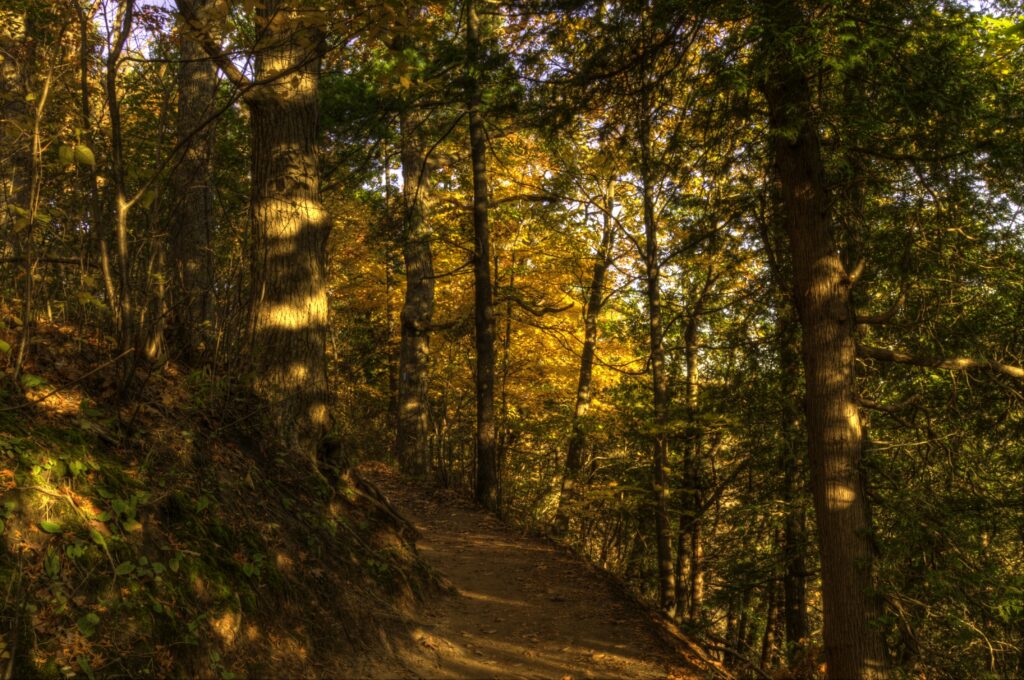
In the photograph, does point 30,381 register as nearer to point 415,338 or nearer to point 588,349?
point 415,338

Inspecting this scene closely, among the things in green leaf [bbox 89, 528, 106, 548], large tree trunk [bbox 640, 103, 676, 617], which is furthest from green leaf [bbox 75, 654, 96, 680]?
large tree trunk [bbox 640, 103, 676, 617]

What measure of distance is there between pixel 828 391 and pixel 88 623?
242 inches

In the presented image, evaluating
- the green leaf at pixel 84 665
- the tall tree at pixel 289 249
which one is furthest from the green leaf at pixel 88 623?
the tall tree at pixel 289 249

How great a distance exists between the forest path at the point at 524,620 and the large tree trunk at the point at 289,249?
229 cm

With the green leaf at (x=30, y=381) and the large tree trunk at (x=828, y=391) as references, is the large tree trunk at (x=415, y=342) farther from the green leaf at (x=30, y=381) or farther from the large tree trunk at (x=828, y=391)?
the green leaf at (x=30, y=381)

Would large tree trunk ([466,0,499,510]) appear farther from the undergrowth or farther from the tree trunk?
the undergrowth

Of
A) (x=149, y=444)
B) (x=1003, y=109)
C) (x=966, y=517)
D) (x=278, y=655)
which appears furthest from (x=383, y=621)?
(x=1003, y=109)

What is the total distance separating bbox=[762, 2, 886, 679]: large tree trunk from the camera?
251 inches

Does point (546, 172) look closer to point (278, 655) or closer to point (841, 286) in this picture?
point (841, 286)

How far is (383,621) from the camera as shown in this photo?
6.03m

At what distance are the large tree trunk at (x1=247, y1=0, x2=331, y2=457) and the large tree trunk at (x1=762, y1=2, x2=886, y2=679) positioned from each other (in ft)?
14.5

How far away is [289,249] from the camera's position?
6797mm

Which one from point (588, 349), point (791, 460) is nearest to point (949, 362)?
point (791, 460)

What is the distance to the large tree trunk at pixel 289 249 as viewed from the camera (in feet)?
21.7
